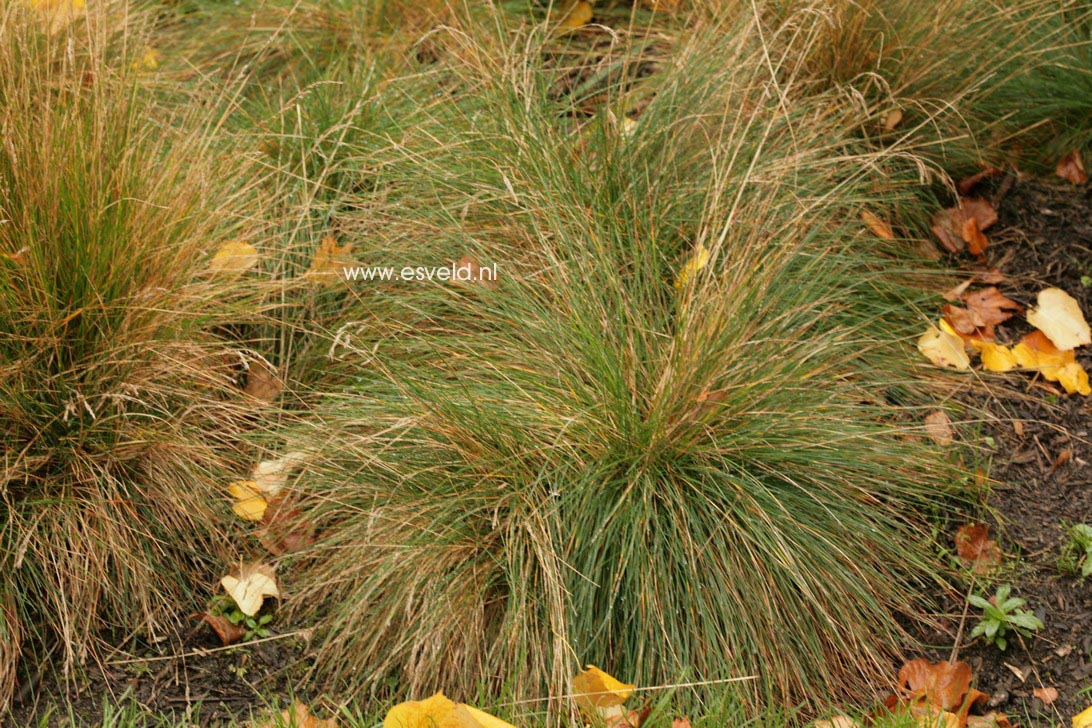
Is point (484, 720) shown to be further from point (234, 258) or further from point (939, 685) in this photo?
point (234, 258)

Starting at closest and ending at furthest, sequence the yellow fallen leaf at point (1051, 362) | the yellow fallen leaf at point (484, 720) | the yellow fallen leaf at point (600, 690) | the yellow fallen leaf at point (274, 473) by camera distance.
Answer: the yellow fallen leaf at point (484, 720), the yellow fallen leaf at point (600, 690), the yellow fallen leaf at point (274, 473), the yellow fallen leaf at point (1051, 362)

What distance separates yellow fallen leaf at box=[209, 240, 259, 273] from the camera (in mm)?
3170

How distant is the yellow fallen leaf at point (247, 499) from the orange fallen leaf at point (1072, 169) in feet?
8.54

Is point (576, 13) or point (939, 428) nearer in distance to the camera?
point (939, 428)

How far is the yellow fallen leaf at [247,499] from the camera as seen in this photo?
294cm

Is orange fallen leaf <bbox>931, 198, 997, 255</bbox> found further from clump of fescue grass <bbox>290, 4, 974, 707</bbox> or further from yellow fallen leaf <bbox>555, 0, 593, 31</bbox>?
yellow fallen leaf <bbox>555, 0, 593, 31</bbox>

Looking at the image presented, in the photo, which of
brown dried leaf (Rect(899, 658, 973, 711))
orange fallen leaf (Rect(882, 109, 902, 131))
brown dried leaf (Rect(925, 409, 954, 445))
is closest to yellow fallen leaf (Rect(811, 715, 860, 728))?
brown dried leaf (Rect(899, 658, 973, 711))

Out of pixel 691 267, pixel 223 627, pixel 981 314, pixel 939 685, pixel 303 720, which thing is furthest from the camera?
pixel 981 314

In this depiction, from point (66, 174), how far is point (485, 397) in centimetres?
110

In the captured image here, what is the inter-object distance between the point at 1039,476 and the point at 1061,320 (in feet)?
1.81

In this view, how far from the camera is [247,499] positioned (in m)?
2.94

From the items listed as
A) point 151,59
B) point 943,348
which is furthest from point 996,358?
point 151,59

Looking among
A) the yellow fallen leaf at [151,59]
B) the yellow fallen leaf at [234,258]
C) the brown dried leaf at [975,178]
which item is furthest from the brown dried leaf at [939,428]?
the yellow fallen leaf at [151,59]

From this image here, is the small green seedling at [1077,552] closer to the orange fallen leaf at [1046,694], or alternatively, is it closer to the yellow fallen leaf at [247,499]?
the orange fallen leaf at [1046,694]
